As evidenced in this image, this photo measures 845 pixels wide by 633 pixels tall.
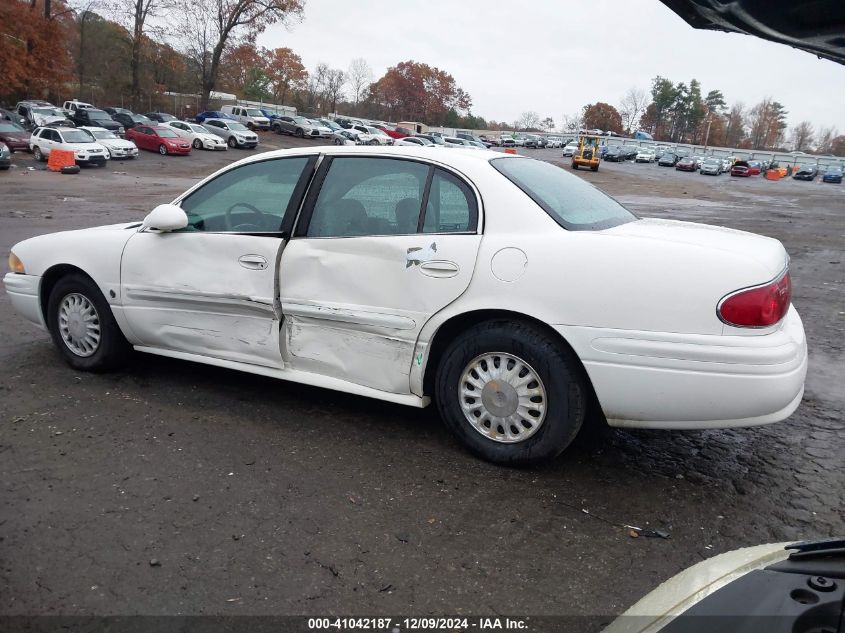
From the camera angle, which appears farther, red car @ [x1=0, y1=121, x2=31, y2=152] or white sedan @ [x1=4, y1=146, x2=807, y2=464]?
red car @ [x1=0, y1=121, x2=31, y2=152]

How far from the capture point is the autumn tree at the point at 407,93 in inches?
4193

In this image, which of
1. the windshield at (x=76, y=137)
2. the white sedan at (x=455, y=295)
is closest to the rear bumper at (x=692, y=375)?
the white sedan at (x=455, y=295)

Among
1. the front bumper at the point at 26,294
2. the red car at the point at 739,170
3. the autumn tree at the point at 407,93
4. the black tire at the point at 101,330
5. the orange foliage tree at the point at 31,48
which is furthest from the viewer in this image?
the autumn tree at the point at 407,93

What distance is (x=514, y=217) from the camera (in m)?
3.51

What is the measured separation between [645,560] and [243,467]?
77.9 inches

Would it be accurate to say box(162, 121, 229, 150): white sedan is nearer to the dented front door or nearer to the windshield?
the windshield

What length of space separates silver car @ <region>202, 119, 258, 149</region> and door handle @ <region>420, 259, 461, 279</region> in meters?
41.9

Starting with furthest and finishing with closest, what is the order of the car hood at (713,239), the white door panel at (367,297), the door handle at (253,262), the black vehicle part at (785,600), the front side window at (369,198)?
1. the door handle at (253,262)
2. the front side window at (369,198)
3. the white door panel at (367,297)
4. the car hood at (713,239)
5. the black vehicle part at (785,600)

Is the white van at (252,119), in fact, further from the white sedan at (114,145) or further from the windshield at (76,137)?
the windshield at (76,137)

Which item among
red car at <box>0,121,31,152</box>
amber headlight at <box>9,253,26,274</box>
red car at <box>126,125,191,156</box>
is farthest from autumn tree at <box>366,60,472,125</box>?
amber headlight at <box>9,253,26,274</box>

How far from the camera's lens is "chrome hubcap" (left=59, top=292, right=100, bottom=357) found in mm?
4691

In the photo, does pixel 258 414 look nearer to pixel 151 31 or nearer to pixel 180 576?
pixel 180 576

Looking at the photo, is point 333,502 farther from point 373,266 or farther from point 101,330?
point 101,330

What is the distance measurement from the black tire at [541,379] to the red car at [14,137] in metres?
31.7
